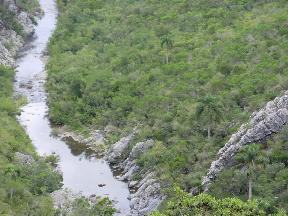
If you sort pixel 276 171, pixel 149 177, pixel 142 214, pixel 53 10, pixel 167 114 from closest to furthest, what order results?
pixel 276 171
pixel 142 214
pixel 149 177
pixel 167 114
pixel 53 10

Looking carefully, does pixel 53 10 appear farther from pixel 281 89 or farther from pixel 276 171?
pixel 276 171

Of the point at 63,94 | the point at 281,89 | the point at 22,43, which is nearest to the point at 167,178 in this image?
the point at 281,89

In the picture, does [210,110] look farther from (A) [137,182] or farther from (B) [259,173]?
(B) [259,173]

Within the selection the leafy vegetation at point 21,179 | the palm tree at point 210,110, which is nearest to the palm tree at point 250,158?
the palm tree at point 210,110

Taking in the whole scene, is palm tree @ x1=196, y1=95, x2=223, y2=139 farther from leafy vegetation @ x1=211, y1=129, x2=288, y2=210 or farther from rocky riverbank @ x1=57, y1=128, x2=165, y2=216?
leafy vegetation @ x1=211, y1=129, x2=288, y2=210

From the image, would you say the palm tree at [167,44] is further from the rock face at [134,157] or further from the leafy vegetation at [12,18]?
the leafy vegetation at [12,18]

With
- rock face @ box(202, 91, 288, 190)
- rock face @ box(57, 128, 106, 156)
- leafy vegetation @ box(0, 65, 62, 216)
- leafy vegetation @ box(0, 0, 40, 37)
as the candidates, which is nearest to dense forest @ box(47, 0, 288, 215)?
rock face @ box(202, 91, 288, 190)
